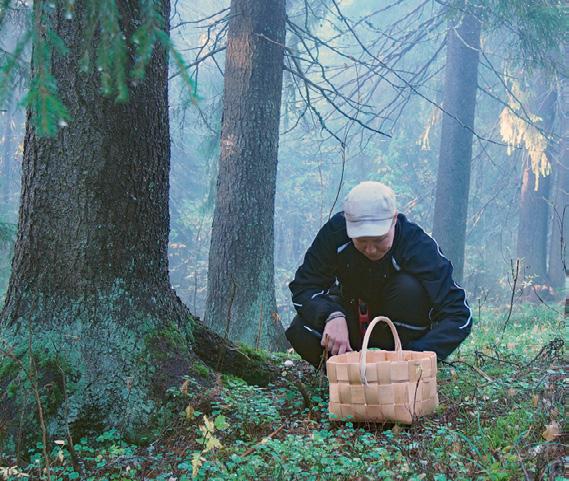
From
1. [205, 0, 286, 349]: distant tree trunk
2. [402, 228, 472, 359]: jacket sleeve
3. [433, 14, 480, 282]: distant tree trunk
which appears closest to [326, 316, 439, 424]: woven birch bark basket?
[402, 228, 472, 359]: jacket sleeve

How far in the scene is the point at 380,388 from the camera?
130 inches

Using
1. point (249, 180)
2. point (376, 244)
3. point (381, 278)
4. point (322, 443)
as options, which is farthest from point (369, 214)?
point (249, 180)

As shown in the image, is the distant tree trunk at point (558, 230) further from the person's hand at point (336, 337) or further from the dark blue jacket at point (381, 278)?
the person's hand at point (336, 337)

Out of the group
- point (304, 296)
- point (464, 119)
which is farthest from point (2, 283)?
point (304, 296)

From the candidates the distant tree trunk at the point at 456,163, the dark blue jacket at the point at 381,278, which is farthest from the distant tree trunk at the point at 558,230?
the dark blue jacket at the point at 381,278

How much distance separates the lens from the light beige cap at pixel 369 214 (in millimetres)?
3889

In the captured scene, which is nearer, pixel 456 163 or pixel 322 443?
pixel 322 443

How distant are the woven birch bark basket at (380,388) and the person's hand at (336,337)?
1.70 feet

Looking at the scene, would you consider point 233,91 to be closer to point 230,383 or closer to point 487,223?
point 230,383

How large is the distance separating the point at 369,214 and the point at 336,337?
2.52 ft

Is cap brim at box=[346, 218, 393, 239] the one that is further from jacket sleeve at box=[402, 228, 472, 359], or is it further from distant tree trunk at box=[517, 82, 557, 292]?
distant tree trunk at box=[517, 82, 557, 292]

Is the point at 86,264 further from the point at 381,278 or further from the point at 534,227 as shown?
the point at 534,227

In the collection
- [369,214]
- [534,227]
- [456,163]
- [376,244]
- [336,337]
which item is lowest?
[336,337]

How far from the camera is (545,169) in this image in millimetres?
16141
